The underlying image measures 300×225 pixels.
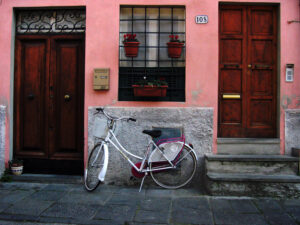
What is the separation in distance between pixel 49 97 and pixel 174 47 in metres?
2.46

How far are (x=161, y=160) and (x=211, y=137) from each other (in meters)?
1.00

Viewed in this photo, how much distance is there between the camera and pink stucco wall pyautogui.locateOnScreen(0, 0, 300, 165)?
4887mm

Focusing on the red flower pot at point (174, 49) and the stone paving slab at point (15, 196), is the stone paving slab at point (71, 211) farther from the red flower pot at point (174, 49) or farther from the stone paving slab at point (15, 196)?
the red flower pot at point (174, 49)

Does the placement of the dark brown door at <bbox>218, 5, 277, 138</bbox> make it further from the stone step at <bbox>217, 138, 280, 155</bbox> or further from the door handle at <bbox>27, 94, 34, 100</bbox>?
the door handle at <bbox>27, 94, 34, 100</bbox>

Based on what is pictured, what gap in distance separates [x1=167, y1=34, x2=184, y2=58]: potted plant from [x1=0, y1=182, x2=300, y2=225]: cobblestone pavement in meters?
2.29

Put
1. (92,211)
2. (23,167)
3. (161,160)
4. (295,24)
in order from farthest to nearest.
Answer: (23,167)
(295,24)
(161,160)
(92,211)

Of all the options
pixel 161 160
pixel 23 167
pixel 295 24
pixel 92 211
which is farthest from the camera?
pixel 23 167

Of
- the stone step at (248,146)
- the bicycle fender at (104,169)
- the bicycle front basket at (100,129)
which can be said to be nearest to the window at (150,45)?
the bicycle front basket at (100,129)

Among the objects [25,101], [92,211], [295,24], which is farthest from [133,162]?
[295,24]

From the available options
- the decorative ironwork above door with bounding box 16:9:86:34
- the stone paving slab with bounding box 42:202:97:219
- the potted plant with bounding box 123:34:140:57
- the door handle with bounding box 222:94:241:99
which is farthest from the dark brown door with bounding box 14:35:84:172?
the door handle with bounding box 222:94:241:99

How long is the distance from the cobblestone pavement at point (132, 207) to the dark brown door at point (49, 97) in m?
0.81

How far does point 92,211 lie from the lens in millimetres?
3756

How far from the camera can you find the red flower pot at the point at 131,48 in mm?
4852

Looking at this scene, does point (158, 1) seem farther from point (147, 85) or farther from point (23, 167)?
point (23, 167)
